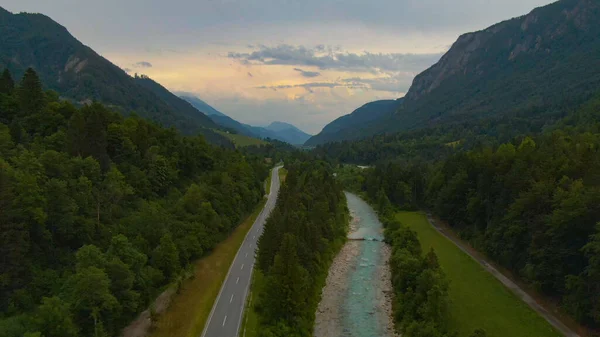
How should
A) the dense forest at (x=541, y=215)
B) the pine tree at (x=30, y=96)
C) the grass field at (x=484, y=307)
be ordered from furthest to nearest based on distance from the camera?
the pine tree at (x=30, y=96)
the dense forest at (x=541, y=215)
the grass field at (x=484, y=307)

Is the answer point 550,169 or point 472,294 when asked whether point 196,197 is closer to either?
point 472,294

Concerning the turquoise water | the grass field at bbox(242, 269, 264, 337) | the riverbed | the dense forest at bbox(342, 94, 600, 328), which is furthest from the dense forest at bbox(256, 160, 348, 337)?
the dense forest at bbox(342, 94, 600, 328)

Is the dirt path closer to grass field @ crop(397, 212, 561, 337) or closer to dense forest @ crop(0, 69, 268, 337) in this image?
grass field @ crop(397, 212, 561, 337)

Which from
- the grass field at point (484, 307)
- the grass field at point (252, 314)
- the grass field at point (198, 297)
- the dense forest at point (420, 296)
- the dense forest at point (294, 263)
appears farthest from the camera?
the grass field at point (484, 307)

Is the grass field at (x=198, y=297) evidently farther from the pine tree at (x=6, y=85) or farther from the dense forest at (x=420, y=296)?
the pine tree at (x=6, y=85)

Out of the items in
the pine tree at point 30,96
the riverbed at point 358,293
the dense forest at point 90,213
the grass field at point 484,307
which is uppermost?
the pine tree at point 30,96

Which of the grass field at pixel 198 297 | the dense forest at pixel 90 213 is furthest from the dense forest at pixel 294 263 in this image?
the dense forest at pixel 90 213

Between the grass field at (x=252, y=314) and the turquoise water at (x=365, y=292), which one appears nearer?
the grass field at (x=252, y=314)

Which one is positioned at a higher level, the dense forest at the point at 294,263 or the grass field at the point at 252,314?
the dense forest at the point at 294,263
